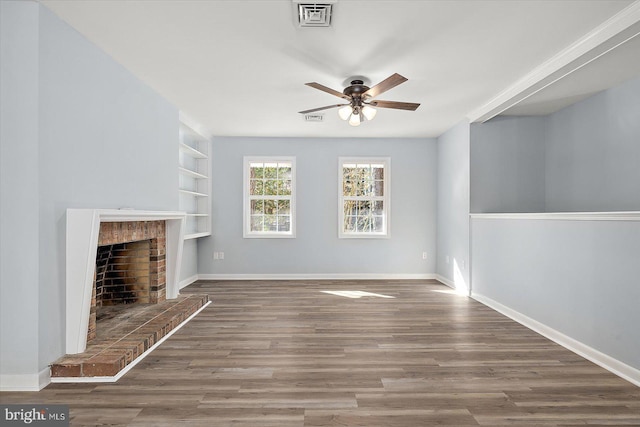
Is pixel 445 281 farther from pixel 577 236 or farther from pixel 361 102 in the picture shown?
pixel 361 102

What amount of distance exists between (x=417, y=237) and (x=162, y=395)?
196 inches

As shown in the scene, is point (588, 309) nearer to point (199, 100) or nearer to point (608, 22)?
point (608, 22)

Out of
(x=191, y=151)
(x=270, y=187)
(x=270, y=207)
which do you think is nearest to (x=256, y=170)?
(x=270, y=187)

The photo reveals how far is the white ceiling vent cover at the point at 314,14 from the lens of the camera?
2.35 metres

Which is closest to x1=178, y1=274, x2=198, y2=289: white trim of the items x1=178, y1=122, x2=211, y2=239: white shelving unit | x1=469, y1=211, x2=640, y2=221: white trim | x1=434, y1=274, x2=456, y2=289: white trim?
x1=178, y1=122, x2=211, y2=239: white shelving unit

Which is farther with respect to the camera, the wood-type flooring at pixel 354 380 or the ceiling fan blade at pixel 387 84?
the ceiling fan blade at pixel 387 84

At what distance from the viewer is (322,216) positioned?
6.27 m

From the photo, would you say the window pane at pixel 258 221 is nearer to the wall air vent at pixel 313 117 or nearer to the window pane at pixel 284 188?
the window pane at pixel 284 188

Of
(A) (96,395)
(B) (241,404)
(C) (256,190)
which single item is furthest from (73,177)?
(C) (256,190)

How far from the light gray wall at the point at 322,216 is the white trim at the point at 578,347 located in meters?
2.23

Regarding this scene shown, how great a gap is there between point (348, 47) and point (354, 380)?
258 centimetres

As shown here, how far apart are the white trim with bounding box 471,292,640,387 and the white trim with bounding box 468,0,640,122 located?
2363 mm

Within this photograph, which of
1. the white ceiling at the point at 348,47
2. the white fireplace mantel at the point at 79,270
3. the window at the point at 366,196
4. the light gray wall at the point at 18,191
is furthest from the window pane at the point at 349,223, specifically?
A: the light gray wall at the point at 18,191

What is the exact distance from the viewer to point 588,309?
2.88 m
